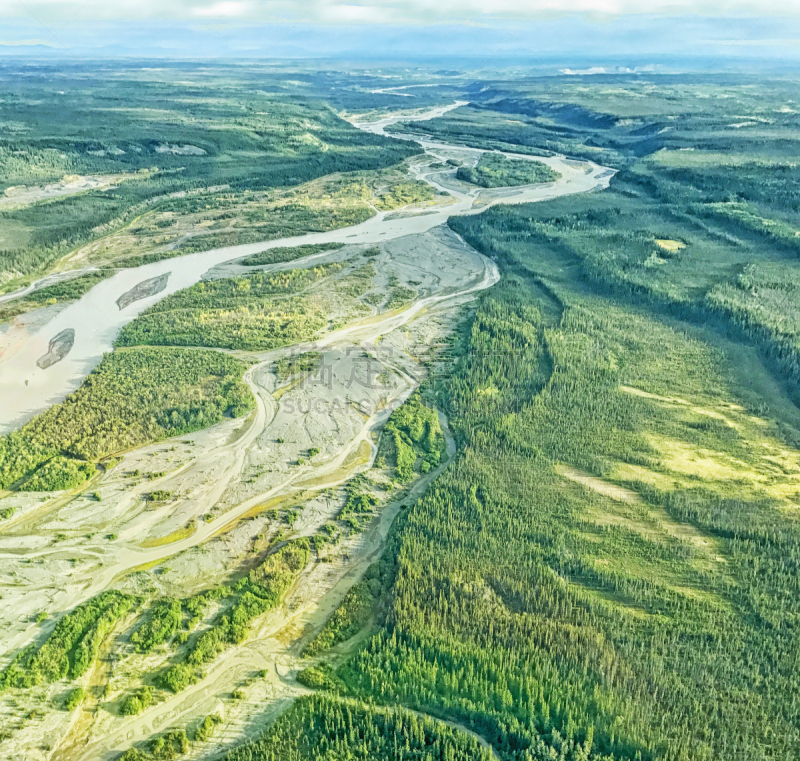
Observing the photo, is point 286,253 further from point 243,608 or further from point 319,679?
point 319,679

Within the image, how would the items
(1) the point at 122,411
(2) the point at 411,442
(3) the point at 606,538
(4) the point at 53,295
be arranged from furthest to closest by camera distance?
(4) the point at 53,295, (1) the point at 122,411, (2) the point at 411,442, (3) the point at 606,538

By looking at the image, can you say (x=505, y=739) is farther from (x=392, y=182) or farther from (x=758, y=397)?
(x=392, y=182)

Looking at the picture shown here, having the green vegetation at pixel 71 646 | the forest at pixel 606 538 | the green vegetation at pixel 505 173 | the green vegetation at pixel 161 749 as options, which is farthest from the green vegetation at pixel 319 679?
the green vegetation at pixel 505 173

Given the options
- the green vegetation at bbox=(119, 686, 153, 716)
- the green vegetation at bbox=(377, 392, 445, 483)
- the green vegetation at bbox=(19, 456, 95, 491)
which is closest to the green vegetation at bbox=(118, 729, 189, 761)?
the green vegetation at bbox=(119, 686, 153, 716)

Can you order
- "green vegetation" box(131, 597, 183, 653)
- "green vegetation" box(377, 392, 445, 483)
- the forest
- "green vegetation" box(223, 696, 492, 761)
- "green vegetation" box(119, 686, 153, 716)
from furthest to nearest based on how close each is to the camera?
"green vegetation" box(377, 392, 445, 483)
"green vegetation" box(131, 597, 183, 653)
"green vegetation" box(119, 686, 153, 716)
the forest
"green vegetation" box(223, 696, 492, 761)

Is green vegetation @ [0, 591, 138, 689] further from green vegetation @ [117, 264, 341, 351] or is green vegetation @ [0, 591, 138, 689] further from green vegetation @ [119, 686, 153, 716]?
green vegetation @ [117, 264, 341, 351]

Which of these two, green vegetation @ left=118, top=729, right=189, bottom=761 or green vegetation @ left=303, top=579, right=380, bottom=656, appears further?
A: green vegetation @ left=303, top=579, right=380, bottom=656

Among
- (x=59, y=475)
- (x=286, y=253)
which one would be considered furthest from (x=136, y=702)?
(x=286, y=253)

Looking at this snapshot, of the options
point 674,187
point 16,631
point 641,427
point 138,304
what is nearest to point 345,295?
point 138,304
